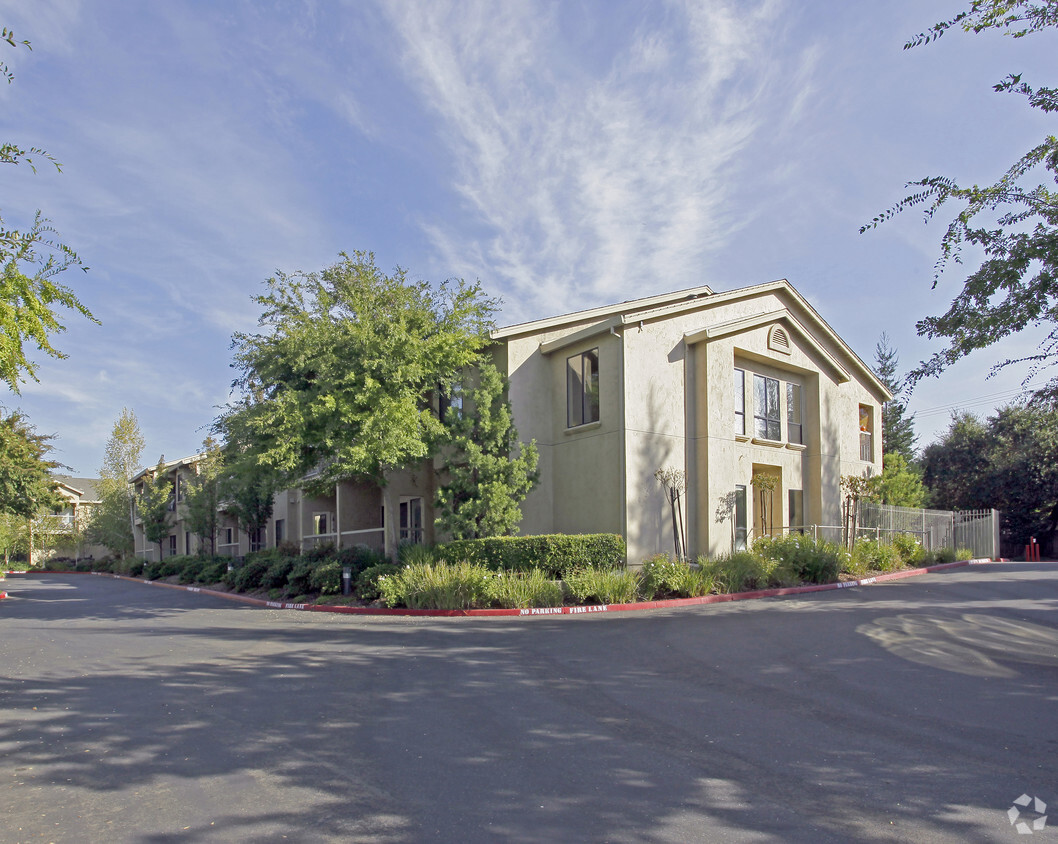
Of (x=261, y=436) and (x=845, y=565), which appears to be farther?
(x=845, y=565)

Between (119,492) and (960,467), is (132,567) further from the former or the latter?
(960,467)

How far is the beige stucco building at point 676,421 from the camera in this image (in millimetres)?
18953

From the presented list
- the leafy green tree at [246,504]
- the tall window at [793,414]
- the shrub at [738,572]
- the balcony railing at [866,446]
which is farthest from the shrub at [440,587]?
the balcony railing at [866,446]

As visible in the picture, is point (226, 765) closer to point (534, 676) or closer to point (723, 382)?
point (534, 676)

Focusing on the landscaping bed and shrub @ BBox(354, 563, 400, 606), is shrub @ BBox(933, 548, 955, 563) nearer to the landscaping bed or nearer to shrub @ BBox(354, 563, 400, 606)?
the landscaping bed

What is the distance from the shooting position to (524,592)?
1537 centimetres

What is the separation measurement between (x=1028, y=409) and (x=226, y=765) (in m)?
11.4

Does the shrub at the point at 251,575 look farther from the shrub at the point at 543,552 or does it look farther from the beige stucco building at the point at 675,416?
the beige stucco building at the point at 675,416

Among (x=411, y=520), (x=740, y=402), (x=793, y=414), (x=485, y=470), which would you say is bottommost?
(x=411, y=520)

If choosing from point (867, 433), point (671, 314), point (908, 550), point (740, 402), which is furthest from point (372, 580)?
point (867, 433)

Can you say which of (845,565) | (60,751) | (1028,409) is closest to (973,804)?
(60,751)

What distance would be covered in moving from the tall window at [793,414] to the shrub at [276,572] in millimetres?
14666

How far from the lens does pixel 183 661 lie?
10508 mm

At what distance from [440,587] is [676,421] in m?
7.58
